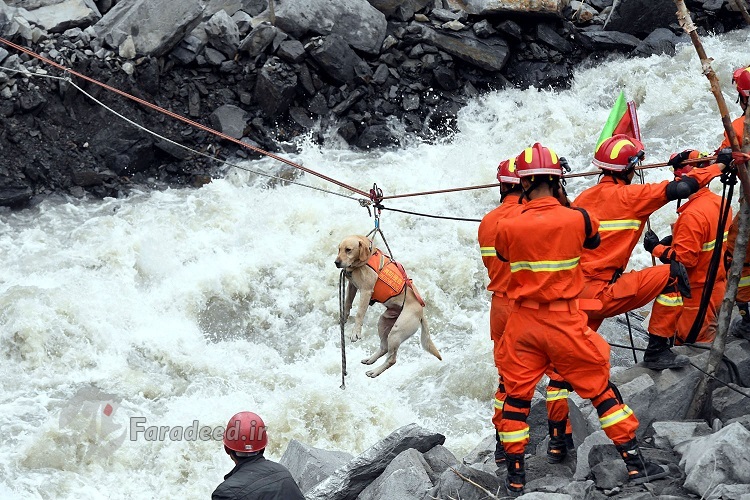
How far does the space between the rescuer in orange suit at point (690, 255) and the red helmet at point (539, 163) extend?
1666 mm

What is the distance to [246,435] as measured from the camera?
187 inches

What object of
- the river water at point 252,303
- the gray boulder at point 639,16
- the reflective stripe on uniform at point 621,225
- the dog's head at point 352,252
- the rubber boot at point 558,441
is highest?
the gray boulder at point 639,16

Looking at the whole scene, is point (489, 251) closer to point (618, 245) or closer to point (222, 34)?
point (618, 245)

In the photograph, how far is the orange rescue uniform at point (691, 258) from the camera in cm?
688

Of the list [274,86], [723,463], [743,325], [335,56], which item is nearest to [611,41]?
[335,56]

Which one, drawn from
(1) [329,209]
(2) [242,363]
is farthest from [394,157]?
(2) [242,363]

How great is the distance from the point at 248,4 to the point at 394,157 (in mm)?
3520

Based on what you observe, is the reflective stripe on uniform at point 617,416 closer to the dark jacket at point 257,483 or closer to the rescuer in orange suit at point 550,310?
Answer: the rescuer in orange suit at point 550,310

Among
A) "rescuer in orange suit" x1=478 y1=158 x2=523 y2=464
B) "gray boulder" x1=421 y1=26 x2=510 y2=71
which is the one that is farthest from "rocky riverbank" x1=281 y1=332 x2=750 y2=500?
"gray boulder" x1=421 y1=26 x2=510 y2=71

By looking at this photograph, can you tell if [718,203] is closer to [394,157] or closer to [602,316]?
[602,316]

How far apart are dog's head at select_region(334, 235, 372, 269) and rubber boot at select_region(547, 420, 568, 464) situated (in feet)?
6.06

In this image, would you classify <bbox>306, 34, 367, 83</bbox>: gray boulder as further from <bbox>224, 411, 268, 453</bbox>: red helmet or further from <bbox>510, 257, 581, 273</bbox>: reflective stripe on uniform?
<bbox>224, 411, 268, 453</bbox>: red helmet

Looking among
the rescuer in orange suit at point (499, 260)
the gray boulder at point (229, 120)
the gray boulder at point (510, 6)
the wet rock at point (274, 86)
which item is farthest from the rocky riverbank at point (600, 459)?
the gray boulder at point (510, 6)

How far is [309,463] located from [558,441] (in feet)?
7.08
